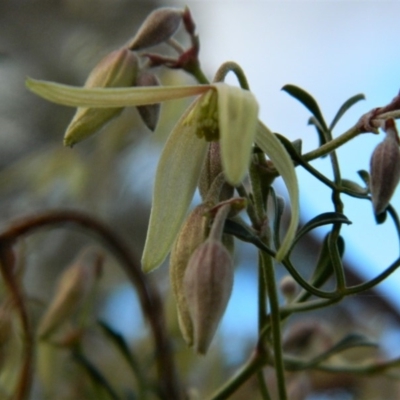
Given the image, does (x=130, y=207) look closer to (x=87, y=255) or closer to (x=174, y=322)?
(x=174, y=322)

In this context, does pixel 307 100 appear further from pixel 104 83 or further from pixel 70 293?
pixel 70 293

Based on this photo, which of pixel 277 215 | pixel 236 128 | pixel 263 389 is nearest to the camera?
pixel 236 128

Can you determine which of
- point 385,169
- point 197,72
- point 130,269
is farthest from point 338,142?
point 130,269

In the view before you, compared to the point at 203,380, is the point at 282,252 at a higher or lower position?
higher

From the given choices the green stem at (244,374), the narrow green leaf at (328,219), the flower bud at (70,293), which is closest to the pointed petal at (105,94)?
the narrow green leaf at (328,219)

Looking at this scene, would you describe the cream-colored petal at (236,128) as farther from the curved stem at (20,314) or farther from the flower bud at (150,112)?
the curved stem at (20,314)

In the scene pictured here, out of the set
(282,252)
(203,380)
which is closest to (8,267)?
(282,252)
